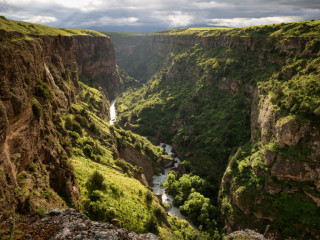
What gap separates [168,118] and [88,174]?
276ft

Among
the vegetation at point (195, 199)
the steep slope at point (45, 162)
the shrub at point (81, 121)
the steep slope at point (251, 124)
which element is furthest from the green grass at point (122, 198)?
the steep slope at point (251, 124)

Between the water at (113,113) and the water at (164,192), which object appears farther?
the water at (113,113)

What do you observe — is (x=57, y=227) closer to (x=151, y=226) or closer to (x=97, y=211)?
(x=97, y=211)

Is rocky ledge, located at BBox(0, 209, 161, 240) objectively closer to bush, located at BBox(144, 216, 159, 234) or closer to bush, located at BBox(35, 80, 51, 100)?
bush, located at BBox(144, 216, 159, 234)

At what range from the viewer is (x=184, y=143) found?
95625 mm

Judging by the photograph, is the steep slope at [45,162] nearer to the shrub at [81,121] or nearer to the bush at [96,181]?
the shrub at [81,121]

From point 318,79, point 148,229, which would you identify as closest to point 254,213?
point 148,229

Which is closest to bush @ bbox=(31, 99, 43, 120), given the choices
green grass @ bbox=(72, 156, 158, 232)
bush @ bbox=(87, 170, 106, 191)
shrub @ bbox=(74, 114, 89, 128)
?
green grass @ bbox=(72, 156, 158, 232)

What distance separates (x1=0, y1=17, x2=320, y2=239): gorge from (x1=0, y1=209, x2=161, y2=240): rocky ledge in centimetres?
15

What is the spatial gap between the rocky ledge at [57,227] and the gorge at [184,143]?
150 mm

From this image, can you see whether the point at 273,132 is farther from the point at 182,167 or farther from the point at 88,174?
the point at 88,174

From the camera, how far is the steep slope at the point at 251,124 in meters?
48.6

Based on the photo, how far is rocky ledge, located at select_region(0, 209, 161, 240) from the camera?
56.3 ft

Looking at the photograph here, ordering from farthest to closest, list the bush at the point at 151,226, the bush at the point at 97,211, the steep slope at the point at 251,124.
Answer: the steep slope at the point at 251,124, the bush at the point at 151,226, the bush at the point at 97,211
